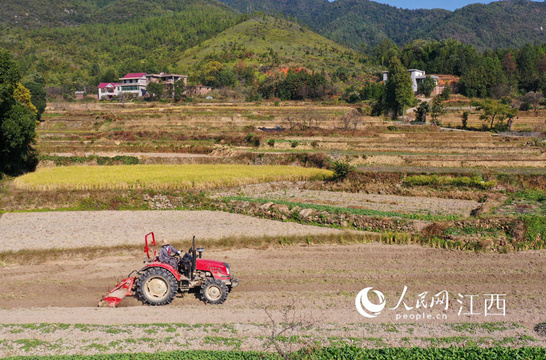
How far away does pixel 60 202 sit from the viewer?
23219mm

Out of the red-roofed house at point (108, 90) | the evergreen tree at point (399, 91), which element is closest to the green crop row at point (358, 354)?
the evergreen tree at point (399, 91)

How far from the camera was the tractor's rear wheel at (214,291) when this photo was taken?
39.1ft

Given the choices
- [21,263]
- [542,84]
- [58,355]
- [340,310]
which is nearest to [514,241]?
[340,310]

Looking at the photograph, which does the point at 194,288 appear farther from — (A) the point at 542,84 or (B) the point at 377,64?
(B) the point at 377,64

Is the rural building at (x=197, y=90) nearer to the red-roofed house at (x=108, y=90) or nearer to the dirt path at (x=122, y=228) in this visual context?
the red-roofed house at (x=108, y=90)

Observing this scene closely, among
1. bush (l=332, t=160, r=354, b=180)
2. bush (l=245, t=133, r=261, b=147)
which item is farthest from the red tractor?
bush (l=245, t=133, r=261, b=147)

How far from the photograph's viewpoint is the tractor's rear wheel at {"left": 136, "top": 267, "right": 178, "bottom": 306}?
11.9 m

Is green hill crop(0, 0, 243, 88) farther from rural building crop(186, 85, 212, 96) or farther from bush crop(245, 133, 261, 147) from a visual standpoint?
bush crop(245, 133, 261, 147)

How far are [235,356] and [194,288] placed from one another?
15.4 feet

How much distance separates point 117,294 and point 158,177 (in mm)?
16154

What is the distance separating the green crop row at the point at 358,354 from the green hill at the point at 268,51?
98.4m

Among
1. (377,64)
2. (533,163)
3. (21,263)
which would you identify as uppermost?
(377,64)

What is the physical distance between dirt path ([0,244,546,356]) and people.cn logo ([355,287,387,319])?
21cm

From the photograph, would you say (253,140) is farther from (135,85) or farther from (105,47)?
(105,47)
